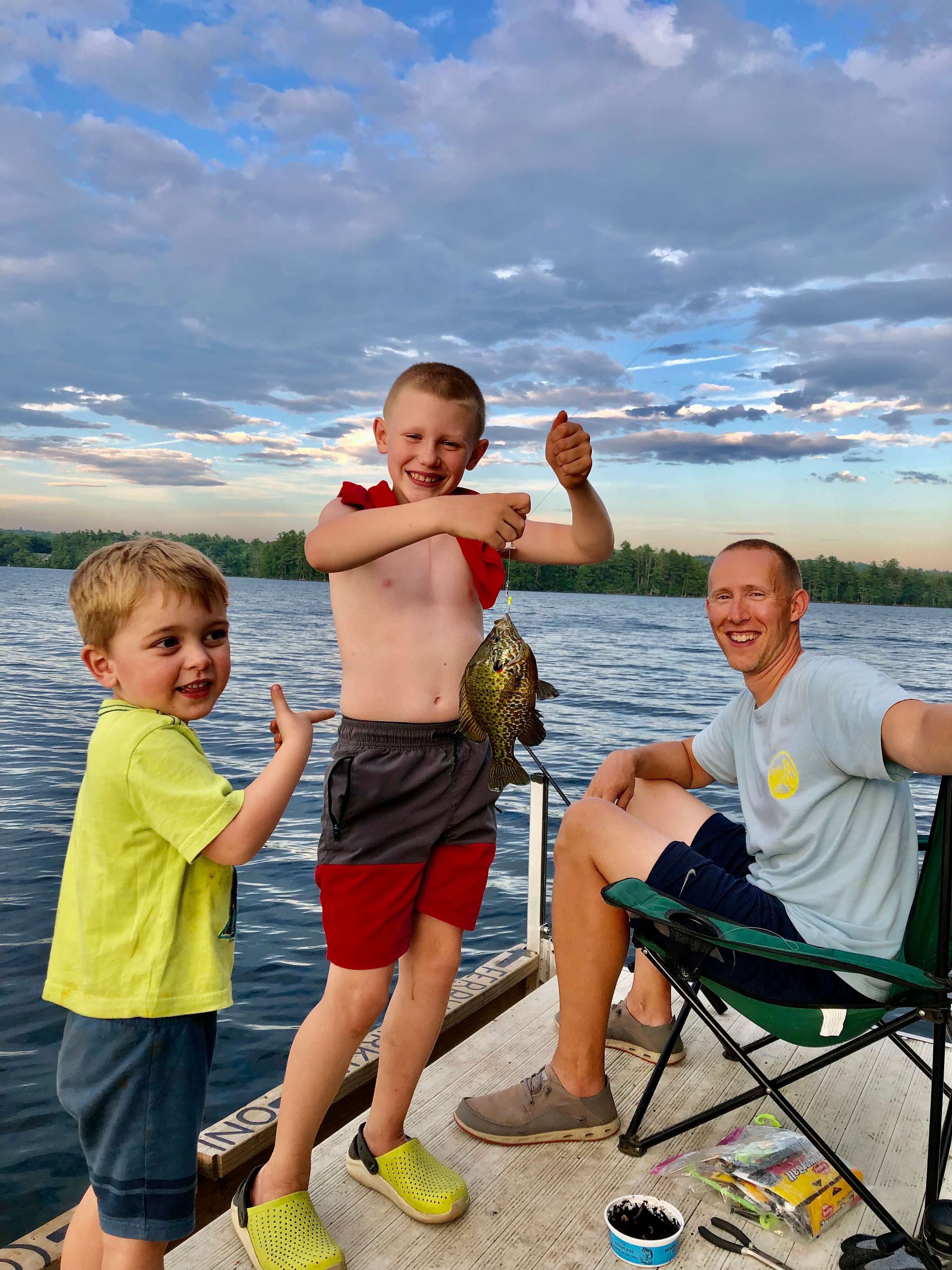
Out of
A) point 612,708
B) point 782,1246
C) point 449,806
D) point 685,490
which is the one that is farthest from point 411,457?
point 612,708

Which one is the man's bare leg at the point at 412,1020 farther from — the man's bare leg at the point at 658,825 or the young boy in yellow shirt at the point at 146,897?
the man's bare leg at the point at 658,825

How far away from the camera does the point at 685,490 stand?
10.0 m

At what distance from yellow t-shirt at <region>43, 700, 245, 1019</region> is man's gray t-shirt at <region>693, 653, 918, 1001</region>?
160 cm

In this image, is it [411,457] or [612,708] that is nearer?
[411,457]

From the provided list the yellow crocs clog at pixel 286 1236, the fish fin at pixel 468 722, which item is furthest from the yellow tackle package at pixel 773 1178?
the fish fin at pixel 468 722

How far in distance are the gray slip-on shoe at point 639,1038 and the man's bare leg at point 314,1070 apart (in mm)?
1225

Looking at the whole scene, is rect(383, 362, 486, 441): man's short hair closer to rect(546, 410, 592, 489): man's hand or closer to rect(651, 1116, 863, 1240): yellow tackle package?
rect(546, 410, 592, 489): man's hand

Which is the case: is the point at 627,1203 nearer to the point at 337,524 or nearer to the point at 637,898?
the point at 637,898

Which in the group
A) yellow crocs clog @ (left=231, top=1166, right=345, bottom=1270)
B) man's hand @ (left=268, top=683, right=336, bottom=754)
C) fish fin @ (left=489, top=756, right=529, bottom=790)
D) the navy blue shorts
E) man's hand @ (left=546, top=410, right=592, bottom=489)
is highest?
man's hand @ (left=546, top=410, right=592, bottom=489)

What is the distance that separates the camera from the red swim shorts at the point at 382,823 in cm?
236

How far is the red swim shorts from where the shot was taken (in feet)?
7.74

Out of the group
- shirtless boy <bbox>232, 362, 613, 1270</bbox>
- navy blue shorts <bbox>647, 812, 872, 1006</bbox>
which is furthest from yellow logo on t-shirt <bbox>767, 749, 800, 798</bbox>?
shirtless boy <bbox>232, 362, 613, 1270</bbox>

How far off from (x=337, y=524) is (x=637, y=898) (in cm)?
121

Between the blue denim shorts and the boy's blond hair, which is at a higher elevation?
the boy's blond hair
